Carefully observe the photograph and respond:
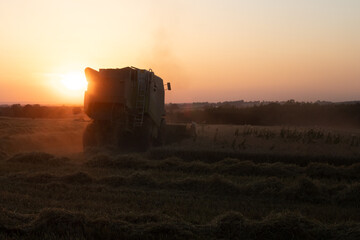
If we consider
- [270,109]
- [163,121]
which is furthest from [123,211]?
[270,109]

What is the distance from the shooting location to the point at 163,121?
2117 centimetres

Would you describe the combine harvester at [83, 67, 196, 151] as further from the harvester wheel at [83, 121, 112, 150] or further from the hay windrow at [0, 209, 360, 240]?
the hay windrow at [0, 209, 360, 240]

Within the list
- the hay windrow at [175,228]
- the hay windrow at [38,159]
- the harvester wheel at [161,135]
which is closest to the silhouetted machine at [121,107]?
the harvester wheel at [161,135]

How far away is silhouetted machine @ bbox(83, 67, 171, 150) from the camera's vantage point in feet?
56.5

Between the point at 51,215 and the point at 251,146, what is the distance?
1237cm

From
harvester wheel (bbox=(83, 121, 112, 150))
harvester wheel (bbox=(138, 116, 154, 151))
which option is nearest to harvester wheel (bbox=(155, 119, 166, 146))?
harvester wheel (bbox=(138, 116, 154, 151))

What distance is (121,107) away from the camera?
1750 centimetres

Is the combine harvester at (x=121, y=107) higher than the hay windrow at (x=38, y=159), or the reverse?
the combine harvester at (x=121, y=107)

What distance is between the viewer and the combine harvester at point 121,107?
17234 mm

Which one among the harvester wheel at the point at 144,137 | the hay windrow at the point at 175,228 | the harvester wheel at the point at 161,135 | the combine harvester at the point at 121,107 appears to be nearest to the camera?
the hay windrow at the point at 175,228

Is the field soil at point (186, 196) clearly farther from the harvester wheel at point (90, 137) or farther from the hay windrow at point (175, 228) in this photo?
the harvester wheel at point (90, 137)

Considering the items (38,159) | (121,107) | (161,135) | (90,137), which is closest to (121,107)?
(121,107)

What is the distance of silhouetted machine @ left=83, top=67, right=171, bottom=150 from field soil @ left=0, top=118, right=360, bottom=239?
123 centimetres

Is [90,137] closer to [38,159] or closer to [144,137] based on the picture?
[144,137]
